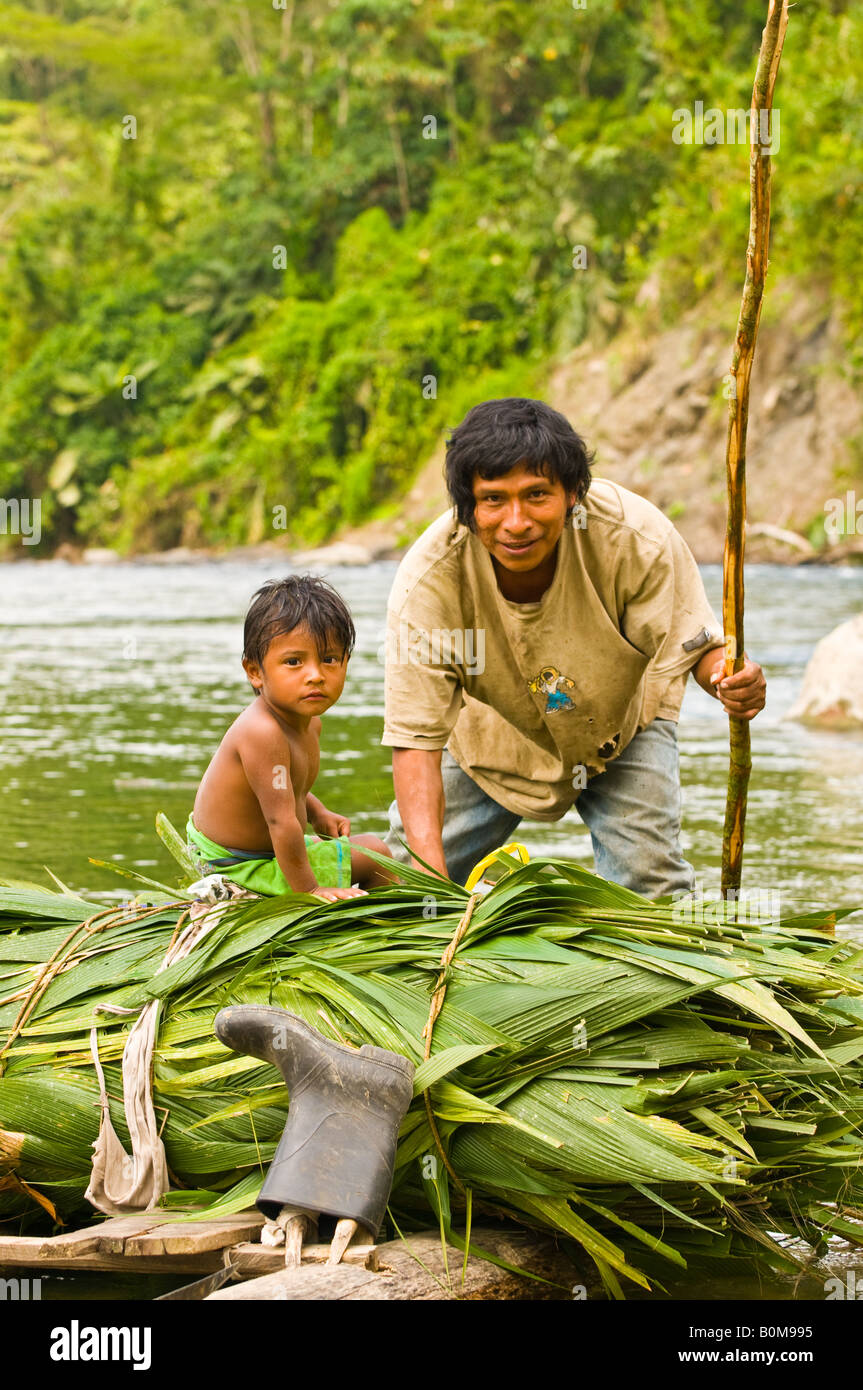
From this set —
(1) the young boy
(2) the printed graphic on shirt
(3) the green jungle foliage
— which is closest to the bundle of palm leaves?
(1) the young boy

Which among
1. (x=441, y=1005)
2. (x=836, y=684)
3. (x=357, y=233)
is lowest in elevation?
(x=836, y=684)

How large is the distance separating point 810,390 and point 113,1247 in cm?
2214

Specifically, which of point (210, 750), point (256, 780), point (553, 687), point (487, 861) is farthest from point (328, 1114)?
point (210, 750)

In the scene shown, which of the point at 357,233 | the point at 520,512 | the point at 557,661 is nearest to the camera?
the point at 520,512

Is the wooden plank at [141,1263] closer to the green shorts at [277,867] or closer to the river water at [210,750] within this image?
the green shorts at [277,867]

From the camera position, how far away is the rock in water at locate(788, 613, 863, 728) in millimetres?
9492

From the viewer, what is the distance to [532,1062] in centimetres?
262

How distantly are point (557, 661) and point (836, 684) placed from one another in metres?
6.24

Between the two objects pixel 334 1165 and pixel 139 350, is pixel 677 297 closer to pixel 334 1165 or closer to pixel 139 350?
pixel 139 350

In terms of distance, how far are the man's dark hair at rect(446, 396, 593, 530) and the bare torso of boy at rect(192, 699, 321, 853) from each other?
0.67 metres

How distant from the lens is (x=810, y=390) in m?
23.0

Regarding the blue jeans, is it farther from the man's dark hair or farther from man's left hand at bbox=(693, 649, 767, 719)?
the man's dark hair

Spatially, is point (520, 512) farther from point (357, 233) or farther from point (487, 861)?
point (357, 233)
